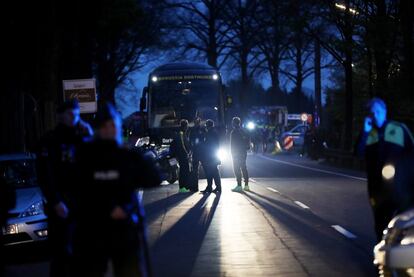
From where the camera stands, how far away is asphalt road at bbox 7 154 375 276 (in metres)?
10.1

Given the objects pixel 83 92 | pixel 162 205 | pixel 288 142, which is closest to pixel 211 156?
pixel 162 205

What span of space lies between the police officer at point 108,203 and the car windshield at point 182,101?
2555cm

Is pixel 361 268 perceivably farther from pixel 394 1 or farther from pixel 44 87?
pixel 394 1

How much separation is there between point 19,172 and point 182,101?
18910 millimetres

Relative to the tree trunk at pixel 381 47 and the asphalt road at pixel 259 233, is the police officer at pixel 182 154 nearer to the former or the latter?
the asphalt road at pixel 259 233

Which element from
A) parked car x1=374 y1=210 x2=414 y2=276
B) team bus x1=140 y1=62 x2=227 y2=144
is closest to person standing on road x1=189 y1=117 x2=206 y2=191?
team bus x1=140 y1=62 x2=227 y2=144

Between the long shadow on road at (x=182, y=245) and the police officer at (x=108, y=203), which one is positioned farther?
the long shadow on road at (x=182, y=245)

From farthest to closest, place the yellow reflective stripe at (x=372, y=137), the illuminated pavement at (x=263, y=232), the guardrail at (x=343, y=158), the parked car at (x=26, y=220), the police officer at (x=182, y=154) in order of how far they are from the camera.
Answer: the guardrail at (x=343, y=158) < the police officer at (x=182, y=154) < the parked car at (x=26, y=220) < the illuminated pavement at (x=263, y=232) < the yellow reflective stripe at (x=372, y=137)

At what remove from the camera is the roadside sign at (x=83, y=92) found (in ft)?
76.2

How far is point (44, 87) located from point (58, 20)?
2.07m

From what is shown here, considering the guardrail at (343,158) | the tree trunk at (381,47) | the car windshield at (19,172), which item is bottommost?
the guardrail at (343,158)

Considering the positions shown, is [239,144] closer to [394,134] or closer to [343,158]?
[394,134]

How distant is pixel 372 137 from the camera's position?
8836mm

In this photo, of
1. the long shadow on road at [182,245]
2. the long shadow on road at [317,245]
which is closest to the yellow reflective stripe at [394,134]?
the long shadow on road at [317,245]
